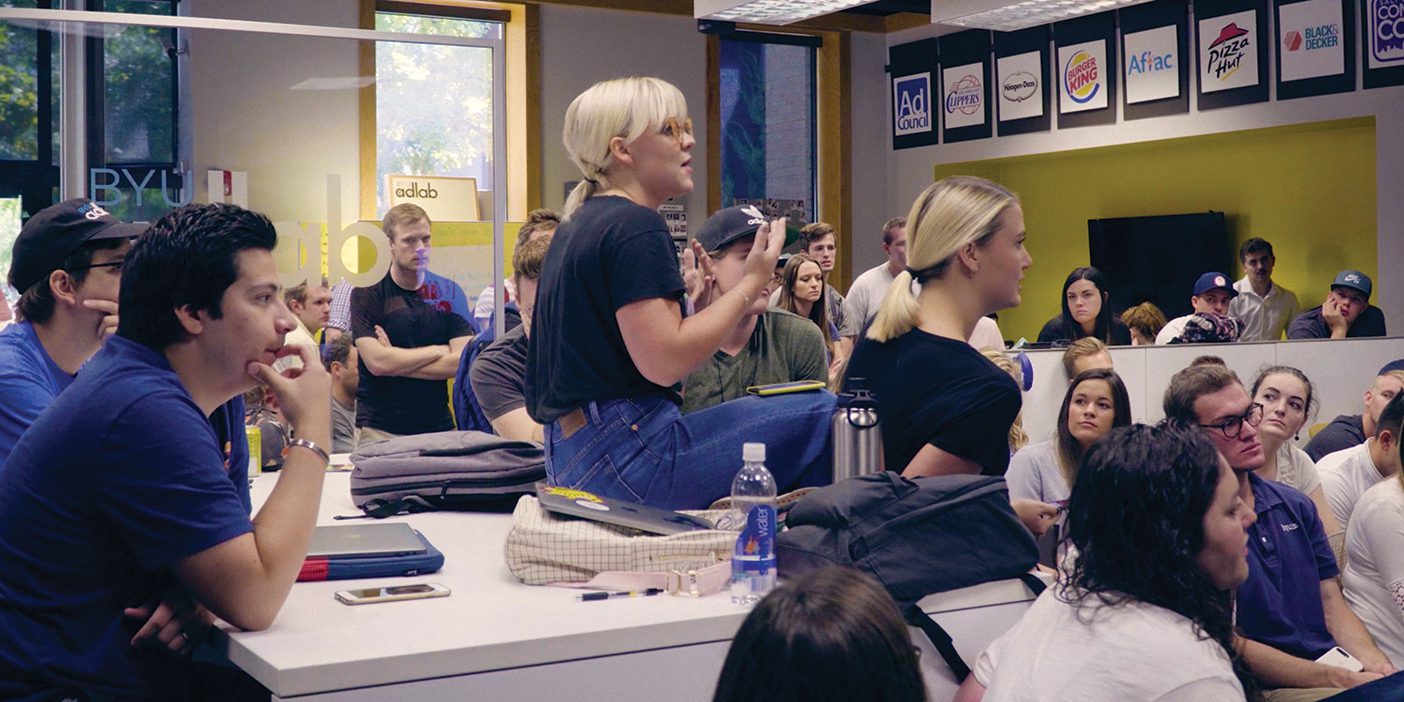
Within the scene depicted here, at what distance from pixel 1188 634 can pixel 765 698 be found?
1.01m

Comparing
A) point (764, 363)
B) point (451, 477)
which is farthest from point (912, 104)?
point (451, 477)

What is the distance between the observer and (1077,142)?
32.7 ft

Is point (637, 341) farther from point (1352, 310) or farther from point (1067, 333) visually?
point (1352, 310)

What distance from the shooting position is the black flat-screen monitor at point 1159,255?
960 cm

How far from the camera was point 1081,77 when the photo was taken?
388 inches

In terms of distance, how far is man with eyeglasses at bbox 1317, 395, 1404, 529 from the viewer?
12.2 ft

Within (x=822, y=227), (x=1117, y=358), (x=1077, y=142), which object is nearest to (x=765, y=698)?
(x=1117, y=358)

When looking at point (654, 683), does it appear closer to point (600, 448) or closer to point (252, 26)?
point (600, 448)

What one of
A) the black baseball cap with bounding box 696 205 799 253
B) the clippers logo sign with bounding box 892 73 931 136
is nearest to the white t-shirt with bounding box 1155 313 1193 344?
the clippers logo sign with bounding box 892 73 931 136

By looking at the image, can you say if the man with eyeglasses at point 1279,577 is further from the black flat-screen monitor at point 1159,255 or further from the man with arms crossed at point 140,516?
the black flat-screen monitor at point 1159,255

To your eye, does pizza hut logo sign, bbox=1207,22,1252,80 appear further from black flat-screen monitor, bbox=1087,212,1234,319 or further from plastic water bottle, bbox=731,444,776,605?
plastic water bottle, bbox=731,444,776,605

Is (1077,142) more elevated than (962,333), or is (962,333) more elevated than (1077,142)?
(1077,142)

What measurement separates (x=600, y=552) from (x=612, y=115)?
2.52 ft

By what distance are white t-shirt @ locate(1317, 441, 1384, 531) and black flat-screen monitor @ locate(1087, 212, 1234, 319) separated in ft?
18.9
